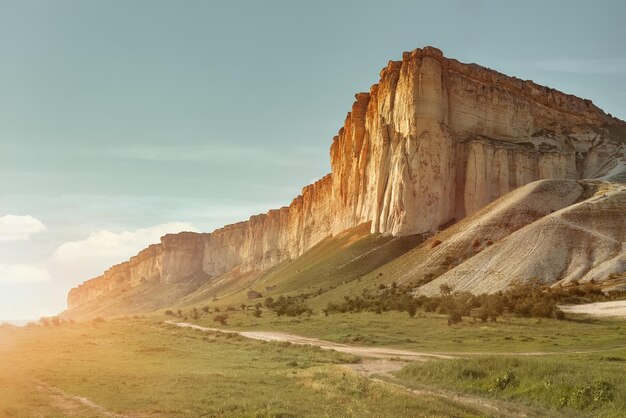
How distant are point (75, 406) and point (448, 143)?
85505 millimetres

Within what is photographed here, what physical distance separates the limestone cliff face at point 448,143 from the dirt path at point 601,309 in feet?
148

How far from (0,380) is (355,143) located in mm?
102863

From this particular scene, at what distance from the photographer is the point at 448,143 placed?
312 ft

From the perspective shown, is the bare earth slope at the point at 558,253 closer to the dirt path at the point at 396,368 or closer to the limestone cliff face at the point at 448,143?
the dirt path at the point at 396,368

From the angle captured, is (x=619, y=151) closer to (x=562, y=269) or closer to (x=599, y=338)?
(x=562, y=269)

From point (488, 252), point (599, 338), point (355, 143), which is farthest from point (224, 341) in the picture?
point (355, 143)

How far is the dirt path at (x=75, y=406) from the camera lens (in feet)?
49.5

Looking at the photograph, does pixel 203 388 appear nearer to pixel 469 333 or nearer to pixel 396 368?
pixel 396 368

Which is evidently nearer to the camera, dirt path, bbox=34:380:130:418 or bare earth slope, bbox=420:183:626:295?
dirt path, bbox=34:380:130:418

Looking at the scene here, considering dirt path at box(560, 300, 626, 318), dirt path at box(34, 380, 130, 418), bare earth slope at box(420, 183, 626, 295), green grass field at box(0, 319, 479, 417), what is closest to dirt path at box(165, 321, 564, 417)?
green grass field at box(0, 319, 479, 417)

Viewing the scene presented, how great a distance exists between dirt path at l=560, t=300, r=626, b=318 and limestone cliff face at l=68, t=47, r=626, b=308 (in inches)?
1777

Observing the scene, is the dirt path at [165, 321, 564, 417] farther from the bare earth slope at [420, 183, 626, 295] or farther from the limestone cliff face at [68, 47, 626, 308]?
the limestone cliff face at [68, 47, 626, 308]

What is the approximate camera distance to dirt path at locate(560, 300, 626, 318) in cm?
4037

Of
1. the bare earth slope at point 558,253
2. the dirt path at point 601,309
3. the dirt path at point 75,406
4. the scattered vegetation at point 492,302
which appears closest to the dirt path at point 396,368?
the dirt path at point 75,406
